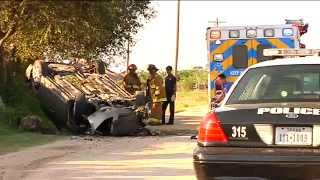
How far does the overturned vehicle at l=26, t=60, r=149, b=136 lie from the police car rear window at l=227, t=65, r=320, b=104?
8.24 metres

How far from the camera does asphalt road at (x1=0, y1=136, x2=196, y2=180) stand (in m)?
9.27

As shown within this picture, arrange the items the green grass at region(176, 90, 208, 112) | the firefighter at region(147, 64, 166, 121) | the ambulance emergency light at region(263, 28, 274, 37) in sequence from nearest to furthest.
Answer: the ambulance emergency light at region(263, 28, 274, 37) < the firefighter at region(147, 64, 166, 121) < the green grass at region(176, 90, 208, 112)

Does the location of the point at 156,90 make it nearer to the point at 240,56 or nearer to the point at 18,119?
the point at 240,56

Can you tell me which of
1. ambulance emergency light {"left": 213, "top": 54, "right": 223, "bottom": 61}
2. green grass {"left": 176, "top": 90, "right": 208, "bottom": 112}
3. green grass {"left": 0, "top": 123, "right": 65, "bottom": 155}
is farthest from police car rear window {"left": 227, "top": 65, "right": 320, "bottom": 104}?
green grass {"left": 176, "top": 90, "right": 208, "bottom": 112}

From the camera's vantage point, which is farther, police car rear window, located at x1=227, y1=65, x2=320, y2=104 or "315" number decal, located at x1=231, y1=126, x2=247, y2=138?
police car rear window, located at x1=227, y1=65, x2=320, y2=104

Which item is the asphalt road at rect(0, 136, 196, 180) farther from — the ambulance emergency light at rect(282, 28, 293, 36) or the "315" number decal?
the ambulance emergency light at rect(282, 28, 293, 36)

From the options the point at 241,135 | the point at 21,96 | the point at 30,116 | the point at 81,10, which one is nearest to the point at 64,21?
the point at 81,10

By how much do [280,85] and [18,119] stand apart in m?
9.52

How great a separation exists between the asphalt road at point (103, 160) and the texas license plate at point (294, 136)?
9.39 ft

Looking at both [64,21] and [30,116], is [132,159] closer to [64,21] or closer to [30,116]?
[64,21]

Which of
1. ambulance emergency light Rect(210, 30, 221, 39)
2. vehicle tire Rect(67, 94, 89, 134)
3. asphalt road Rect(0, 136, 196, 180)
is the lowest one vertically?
asphalt road Rect(0, 136, 196, 180)

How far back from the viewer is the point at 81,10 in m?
8.73

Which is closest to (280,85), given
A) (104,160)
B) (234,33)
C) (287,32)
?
(104,160)

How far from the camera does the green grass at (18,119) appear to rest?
13.1 m
